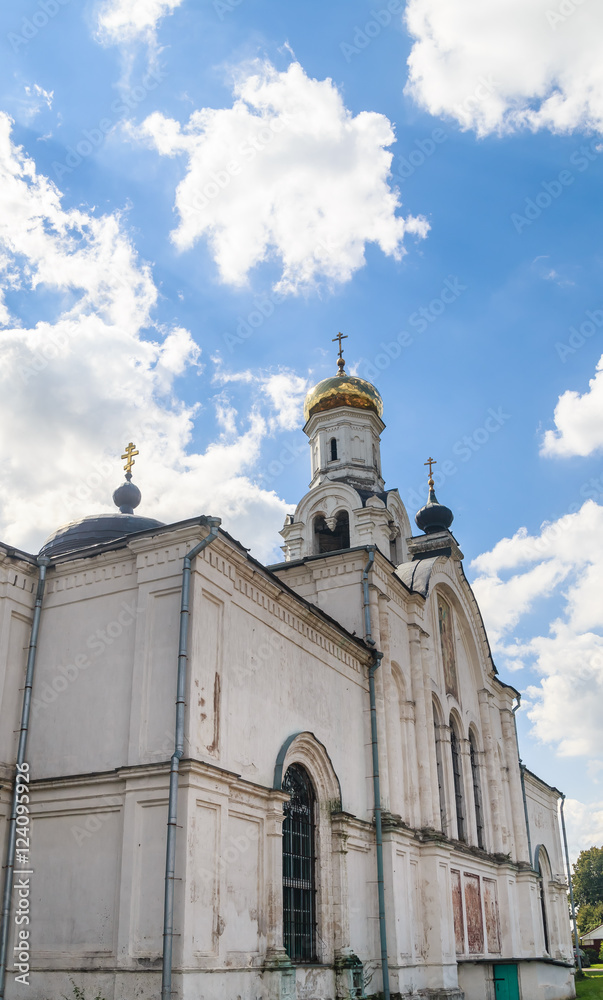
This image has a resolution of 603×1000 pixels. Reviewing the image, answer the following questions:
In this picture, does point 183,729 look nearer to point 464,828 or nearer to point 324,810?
point 324,810

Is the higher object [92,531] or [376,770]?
[92,531]

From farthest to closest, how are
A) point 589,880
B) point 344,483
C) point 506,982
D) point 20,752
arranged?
point 589,880 → point 344,483 → point 506,982 → point 20,752

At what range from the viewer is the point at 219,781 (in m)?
10.3

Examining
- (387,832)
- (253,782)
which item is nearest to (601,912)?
(387,832)

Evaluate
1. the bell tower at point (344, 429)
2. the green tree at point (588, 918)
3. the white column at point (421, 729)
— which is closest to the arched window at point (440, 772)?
the white column at point (421, 729)

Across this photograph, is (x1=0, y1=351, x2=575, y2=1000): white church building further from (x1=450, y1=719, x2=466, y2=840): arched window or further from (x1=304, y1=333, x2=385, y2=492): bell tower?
(x1=304, y1=333, x2=385, y2=492): bell tower

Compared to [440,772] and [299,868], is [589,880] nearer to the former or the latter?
[440,772]

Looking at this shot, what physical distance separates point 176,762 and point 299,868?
4096 mm

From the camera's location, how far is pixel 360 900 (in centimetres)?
1404

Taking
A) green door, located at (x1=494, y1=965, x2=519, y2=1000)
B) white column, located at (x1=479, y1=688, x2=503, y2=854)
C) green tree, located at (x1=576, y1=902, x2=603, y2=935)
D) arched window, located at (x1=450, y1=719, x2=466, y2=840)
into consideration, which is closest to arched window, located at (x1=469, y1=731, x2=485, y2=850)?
white column, located at (x1=479, y1=688, x2=503, y2=854)

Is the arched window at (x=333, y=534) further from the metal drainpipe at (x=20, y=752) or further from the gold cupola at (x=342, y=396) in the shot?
the metal drainpipe at (x=20, y=752)

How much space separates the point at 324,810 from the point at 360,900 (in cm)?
184
